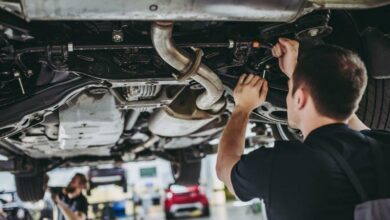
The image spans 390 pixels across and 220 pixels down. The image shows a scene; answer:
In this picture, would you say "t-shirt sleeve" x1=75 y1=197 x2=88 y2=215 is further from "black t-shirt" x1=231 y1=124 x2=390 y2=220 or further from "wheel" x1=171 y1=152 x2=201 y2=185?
"black t-shirt" x1=231 y1=124 x2=390 y2=220

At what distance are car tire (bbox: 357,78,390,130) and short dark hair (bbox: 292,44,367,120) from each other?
0.89 m

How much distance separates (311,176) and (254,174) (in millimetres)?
188

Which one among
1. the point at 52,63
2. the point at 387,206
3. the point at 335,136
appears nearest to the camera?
the point at 387,206

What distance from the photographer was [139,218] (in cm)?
1167

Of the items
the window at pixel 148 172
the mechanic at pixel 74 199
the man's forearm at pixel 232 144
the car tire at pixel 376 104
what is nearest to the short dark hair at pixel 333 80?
the man's forearm at pixel 232 144

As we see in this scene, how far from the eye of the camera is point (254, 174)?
59.0 inches

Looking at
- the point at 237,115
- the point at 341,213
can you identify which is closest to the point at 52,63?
the point at 237,115

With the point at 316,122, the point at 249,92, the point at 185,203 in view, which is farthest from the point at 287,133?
the point at 185,203

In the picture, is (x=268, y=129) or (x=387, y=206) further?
(x=268, y=129)

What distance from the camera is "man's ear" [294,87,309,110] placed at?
1521 millimetres

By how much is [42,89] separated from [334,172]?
4.52 feet

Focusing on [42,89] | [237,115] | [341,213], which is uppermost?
[42,89]

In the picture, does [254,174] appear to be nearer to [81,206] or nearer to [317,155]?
[317,155]

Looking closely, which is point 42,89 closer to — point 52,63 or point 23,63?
point 23,63
